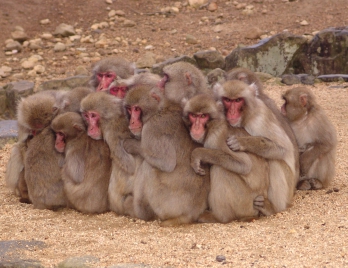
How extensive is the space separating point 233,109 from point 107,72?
2247mm

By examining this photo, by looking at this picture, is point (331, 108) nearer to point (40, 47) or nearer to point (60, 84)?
point (60, 84)

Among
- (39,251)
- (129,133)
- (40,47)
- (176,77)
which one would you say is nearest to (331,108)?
(176,77)

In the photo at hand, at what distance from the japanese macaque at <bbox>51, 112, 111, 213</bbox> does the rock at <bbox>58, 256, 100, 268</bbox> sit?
60.2 inches

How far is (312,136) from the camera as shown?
25.7 ft

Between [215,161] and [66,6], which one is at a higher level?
[66,6]

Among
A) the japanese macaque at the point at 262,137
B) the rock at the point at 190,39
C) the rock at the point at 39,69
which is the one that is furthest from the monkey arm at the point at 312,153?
the rock at the point at 190,39

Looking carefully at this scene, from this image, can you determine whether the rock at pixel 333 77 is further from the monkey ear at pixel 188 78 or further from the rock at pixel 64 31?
the rock at pixel 64 31

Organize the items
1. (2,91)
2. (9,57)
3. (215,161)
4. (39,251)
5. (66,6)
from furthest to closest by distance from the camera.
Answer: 1. (66,6)
2. (9,57)
3. (2,91)
4. (215,161)
5. (39,251)

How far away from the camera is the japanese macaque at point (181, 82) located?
7.66 m

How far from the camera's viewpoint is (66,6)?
2052cm

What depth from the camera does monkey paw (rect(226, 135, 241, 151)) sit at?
6.73 m

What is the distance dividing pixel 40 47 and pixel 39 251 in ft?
→ 41.1

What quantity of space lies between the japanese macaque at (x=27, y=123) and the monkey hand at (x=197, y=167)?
167 centimetres

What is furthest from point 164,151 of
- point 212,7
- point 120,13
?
point 212,7
